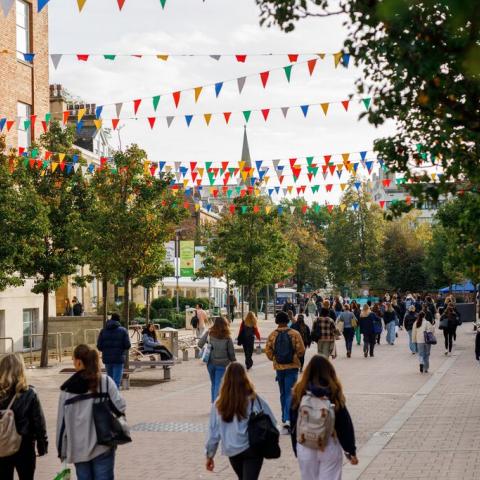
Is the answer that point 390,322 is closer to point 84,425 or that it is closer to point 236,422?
point 236,422

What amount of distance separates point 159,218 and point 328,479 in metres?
16.6

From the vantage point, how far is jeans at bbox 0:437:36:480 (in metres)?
7.07

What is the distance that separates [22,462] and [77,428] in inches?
31.6

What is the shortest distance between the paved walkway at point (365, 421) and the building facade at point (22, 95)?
246 inches

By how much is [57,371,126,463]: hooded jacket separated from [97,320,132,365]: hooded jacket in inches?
354

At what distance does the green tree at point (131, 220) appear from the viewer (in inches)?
888

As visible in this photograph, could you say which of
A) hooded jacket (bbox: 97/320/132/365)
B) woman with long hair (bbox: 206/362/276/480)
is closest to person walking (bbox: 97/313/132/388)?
hooded jacket (bbox: 97/320/132/365)

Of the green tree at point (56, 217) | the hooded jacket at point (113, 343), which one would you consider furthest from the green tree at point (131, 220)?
the hooded jacket at point (113, 343)

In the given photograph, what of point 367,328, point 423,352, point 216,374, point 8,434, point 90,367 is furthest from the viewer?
point 367,328

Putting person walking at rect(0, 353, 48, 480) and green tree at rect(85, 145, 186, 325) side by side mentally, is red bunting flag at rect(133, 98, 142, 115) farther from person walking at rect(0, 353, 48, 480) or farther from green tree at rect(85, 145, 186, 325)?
person walking at rect(0, 353, 48, 480)

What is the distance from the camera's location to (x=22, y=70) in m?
32.7

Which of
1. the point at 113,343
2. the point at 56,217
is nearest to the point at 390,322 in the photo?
the point at 56,217

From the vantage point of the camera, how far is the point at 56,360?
27.5 metres

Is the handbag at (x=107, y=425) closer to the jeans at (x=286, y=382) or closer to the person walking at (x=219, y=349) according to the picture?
the jeans at (x=286, y=382)
